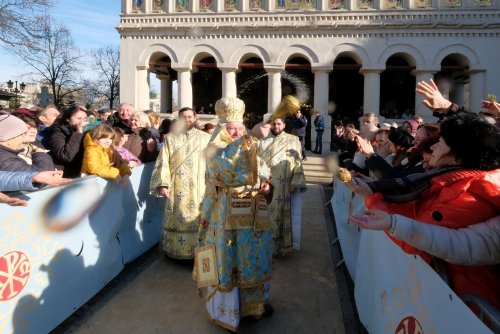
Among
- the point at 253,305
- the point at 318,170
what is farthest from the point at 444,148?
the point at 318,170

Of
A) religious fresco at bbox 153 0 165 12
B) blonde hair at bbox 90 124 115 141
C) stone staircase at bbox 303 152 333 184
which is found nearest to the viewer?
blonde hair at bbox 90 124 115 141

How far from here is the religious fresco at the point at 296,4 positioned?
767 inches

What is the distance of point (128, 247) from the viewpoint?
4910 millimetres

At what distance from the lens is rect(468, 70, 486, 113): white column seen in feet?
61.9

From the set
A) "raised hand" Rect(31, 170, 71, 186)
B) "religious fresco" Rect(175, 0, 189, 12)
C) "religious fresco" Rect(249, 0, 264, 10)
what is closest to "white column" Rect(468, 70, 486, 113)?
"religious fresco" Rect(249, 0, 264, 10)

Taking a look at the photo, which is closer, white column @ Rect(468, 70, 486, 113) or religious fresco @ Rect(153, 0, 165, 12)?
white column @ Rect(468, 70, 486, 113)

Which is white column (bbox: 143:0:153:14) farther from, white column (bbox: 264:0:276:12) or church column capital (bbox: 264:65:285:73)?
church column capital (bbox: 264:65:285:73)

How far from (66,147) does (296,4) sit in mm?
17954

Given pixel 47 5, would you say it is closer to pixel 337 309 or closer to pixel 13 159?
pixel 13 159

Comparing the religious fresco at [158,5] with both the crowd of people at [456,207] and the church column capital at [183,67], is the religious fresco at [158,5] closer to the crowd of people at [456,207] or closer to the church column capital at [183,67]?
the church column capital at [183,67]

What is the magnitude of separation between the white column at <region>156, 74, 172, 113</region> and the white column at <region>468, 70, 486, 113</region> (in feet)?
58.3

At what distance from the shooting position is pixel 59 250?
333 cm

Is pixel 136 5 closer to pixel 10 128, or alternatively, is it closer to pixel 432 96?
pixel 10 128

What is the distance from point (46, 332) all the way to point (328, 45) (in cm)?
1871
